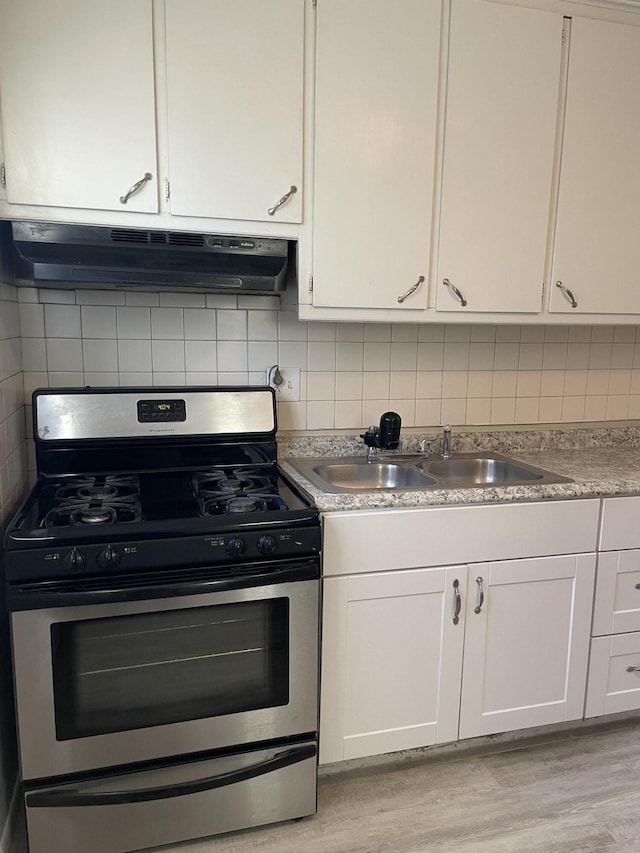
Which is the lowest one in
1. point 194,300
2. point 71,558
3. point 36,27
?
point 71,558

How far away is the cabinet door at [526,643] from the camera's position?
1.88 metres

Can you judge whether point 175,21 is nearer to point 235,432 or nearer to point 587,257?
point 235,432

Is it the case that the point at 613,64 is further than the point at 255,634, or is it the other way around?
the point at 613,64

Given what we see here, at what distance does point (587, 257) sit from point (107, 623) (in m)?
1.88

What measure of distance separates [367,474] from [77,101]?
1.44 metres

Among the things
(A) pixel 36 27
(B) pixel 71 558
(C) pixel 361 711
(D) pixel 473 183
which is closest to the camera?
(B) pixel 71 558

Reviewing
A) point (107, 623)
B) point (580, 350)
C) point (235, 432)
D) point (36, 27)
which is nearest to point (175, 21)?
point (36, 27)

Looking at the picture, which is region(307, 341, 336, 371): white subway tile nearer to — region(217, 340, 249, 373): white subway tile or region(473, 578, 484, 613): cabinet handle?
region(217, 340, 249, 373): white subway tile

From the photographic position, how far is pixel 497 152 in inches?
76.7

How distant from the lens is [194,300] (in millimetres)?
2086

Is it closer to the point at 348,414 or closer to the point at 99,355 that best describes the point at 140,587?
the point at 99,355

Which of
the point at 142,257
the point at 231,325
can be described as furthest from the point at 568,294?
the point at 142,257

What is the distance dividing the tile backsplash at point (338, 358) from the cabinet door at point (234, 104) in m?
0.44

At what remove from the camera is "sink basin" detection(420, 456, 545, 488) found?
2.25 m
